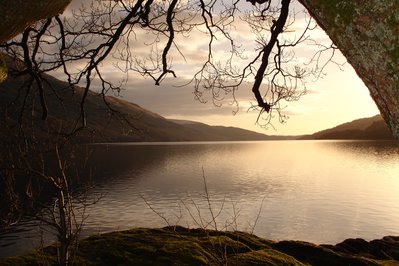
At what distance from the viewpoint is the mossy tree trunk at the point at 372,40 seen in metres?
1.44

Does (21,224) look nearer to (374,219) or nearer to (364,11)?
(374,219)

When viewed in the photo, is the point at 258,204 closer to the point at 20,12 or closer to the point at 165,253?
the point at 165,253

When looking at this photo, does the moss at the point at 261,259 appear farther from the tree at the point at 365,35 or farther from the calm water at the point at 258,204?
the calm water at the point at 258,204

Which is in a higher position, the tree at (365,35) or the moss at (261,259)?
the tree at (365,35)

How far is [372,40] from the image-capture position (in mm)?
1500

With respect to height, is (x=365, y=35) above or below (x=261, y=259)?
above

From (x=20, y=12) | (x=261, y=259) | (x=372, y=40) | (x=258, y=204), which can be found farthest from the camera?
(x=258, y=204)

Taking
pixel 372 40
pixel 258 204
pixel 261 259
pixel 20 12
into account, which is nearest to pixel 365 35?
pixel 372 40

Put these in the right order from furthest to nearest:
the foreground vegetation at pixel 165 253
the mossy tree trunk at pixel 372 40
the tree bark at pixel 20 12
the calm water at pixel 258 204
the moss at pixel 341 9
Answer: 1. the calm water at pixel 258 204
2. the foreground vegetation at pixel 165 253
3. the tree bark at pixel 20 12
4. the moss at pixel 341 9
5. the mossy tree trunk at pixel 372 40

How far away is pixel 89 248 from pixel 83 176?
73136 mm

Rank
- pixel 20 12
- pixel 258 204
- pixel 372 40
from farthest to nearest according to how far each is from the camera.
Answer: pixel 258 204 → pixel 20 12 → pixel 372 40

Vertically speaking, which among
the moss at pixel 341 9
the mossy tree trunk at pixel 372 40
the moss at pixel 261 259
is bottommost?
the moss at pixel 261 259

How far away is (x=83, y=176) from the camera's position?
79.4 m

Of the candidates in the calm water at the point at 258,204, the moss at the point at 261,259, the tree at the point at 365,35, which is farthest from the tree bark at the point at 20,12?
the calm water at the point at 258,204
